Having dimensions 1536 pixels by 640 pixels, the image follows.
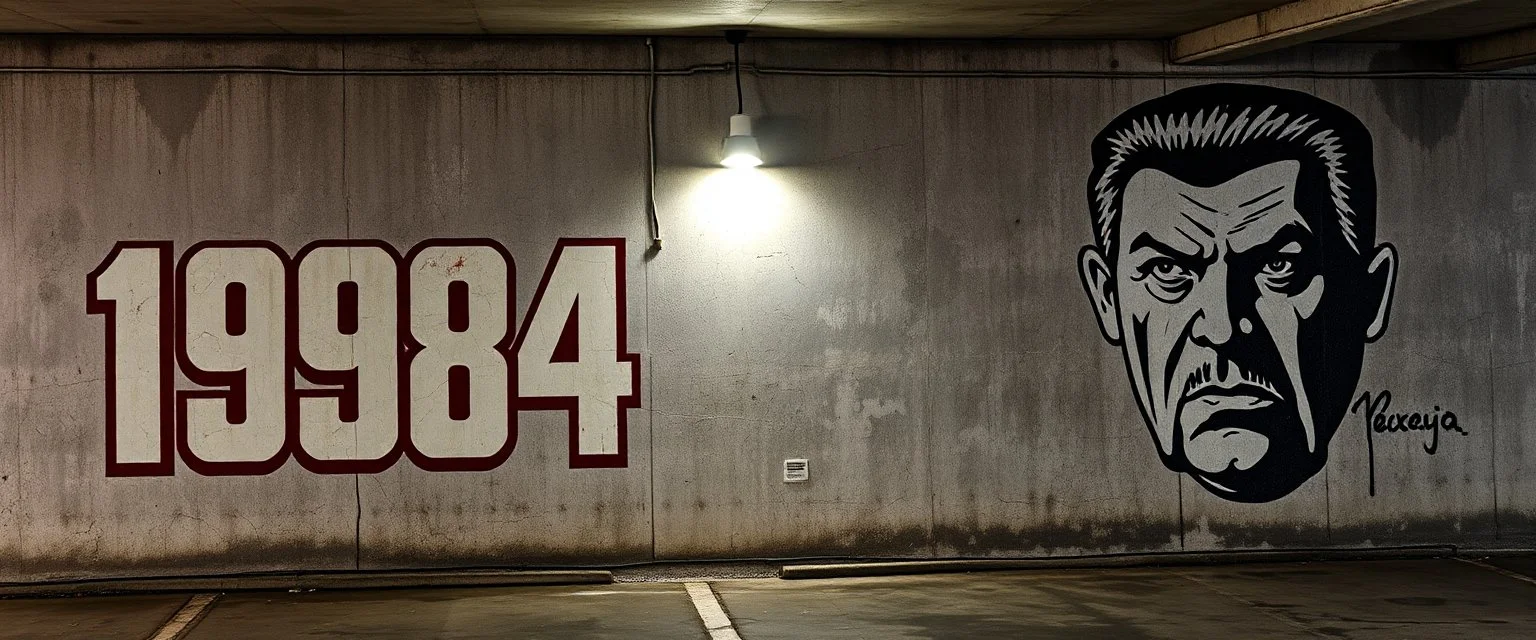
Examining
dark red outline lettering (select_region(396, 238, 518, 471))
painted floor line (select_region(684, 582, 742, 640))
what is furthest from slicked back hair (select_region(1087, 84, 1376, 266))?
dark red outline lettering (select_region(396, 238, 518, 471))

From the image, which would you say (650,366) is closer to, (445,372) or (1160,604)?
(445,372)

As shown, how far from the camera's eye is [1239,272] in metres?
9.52

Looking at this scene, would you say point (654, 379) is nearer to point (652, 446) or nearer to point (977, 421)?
point (652, 446)

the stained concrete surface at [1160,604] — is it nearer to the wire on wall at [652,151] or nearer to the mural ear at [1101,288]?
the mural ear at [1101,288]

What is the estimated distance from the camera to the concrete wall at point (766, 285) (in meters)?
8.77

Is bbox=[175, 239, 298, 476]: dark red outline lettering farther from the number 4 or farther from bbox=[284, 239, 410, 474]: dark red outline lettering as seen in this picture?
the number 4

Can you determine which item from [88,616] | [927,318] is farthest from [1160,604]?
[88,616]

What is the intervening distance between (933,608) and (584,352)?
269 cm

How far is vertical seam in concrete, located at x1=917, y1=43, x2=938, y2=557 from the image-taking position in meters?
9.31

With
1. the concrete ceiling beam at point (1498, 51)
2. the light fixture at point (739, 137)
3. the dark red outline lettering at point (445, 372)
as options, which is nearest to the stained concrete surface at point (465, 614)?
the dark red outline lettering at point (445, 372)

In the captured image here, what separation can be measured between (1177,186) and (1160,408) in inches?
57.4

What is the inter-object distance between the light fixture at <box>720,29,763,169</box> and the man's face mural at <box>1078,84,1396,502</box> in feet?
7.38

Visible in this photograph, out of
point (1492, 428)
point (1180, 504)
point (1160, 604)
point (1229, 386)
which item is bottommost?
point (1160, 604)

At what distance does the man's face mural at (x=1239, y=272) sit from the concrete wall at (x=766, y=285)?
0.15 meters
